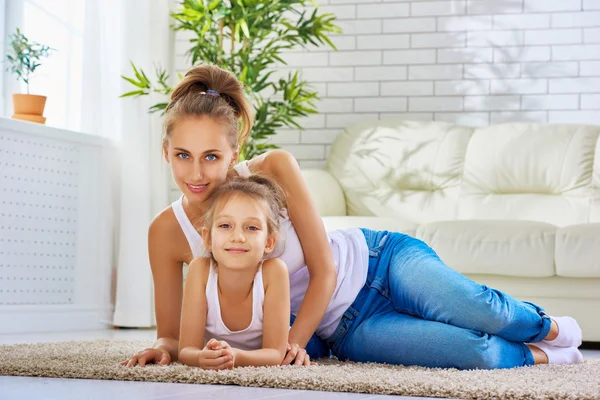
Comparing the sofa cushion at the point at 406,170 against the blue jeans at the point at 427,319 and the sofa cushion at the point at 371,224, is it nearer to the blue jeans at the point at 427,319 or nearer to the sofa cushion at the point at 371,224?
the sofa cushion at the point at 371,224

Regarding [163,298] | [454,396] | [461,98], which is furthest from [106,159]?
[454,396]

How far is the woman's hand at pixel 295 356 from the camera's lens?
1.93 m

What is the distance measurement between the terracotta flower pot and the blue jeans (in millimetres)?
2118

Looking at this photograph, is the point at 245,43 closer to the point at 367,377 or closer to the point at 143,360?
the point at 143,360

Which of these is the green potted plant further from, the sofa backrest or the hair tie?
the hair tie

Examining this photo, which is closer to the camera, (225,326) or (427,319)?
(225,326)

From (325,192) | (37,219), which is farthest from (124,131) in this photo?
(325,192)

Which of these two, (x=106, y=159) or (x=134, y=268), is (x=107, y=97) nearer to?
(x=106, y=159)

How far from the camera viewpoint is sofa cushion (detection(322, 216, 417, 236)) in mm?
3711

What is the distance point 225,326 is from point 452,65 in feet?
10.0

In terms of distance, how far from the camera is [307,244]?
2084mm

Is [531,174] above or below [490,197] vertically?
above

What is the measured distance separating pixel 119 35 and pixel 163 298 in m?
2.49

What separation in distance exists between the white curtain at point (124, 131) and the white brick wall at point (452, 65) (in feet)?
2.35
